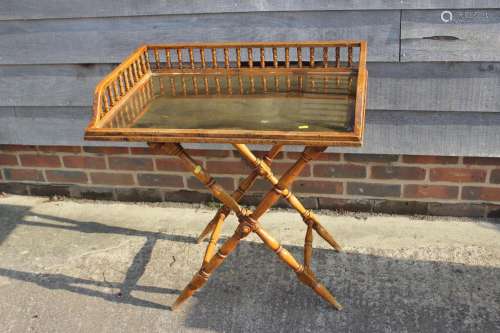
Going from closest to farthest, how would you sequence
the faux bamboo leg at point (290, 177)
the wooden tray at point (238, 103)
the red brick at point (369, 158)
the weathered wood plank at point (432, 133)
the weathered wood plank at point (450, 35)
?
the wooden tray at point (238, 103) < the faux bamboo leg at point (290, 177) < the weathered wood plank at point (450, 35) < the weathered wood plank at point (432, 133) < the red brick at point (369, 158)

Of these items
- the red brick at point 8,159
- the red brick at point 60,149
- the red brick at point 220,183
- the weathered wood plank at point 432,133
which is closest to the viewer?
the weathered wood plank at point 432,133

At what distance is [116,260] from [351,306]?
1168 mm

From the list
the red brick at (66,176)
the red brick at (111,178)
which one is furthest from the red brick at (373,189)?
the red brick at (66,176)

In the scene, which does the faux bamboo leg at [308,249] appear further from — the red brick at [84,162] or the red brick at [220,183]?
the red brick at [84,162]

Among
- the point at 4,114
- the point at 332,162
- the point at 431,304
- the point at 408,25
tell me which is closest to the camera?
the point at 431,304

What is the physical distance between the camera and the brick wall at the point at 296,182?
110 inches

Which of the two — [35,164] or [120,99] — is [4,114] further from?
[120,99]

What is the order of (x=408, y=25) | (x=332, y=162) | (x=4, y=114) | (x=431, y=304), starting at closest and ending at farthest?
(x=431, y=304) → (x=408, y=25) → (x=332, y=162) → (x=4, y=114)

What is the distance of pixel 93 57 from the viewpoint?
279cm

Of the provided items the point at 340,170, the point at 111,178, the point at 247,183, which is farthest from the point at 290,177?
the point at 111,178

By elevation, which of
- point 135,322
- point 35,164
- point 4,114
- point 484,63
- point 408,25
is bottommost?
point 135,322

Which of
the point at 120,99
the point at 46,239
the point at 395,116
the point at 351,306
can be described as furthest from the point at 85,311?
the point at 395,116

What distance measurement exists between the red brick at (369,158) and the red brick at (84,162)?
4.59ft

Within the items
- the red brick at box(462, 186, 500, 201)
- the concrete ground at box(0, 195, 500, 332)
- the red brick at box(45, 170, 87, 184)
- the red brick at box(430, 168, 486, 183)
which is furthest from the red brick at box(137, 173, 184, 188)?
the red brick at box(462, 186, 500, 201)
